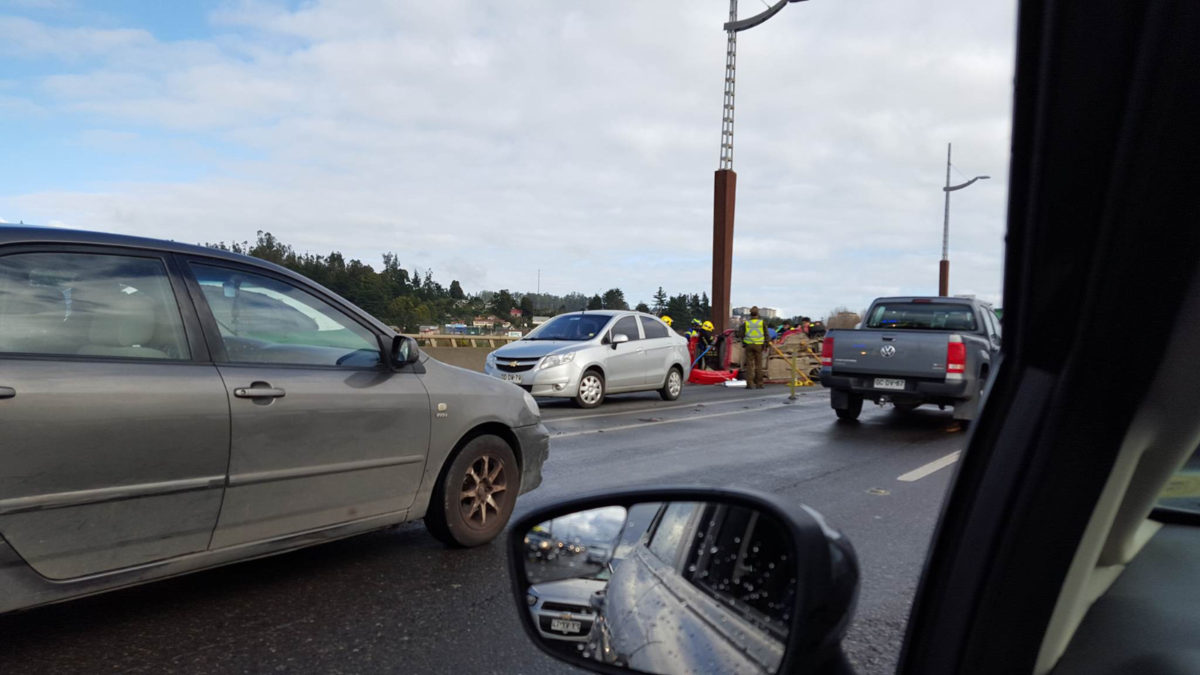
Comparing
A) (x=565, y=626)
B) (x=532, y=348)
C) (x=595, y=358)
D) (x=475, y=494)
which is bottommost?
(x=475, y=494)

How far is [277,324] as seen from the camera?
3.89 metres

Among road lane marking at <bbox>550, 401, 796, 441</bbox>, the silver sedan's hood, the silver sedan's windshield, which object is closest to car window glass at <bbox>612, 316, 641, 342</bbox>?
the silver sedan's windshield

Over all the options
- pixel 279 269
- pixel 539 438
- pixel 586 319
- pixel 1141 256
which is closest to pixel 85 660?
pixel 279 269

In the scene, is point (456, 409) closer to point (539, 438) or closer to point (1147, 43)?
point (539, 438)

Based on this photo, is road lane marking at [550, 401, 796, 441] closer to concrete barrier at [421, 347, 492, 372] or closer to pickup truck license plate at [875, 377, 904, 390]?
pickup truck license plate at [875, 377, 904, 390]

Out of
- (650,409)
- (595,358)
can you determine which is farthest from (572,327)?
(650,409)

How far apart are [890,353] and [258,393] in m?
8.59

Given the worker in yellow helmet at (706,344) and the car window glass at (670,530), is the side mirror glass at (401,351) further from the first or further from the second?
the worker in yellow helmet at (706,344)

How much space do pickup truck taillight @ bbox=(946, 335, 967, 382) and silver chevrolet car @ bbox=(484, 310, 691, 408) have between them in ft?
16.9

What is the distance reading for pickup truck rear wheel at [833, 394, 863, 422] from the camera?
11258 mm

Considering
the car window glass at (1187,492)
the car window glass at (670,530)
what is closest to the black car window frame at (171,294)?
the car window glass at (670,530)

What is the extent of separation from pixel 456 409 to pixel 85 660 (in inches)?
78.1

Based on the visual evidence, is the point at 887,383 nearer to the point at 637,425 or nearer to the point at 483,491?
the point at 637,425

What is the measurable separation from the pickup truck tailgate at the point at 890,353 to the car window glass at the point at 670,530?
29.9 ft
